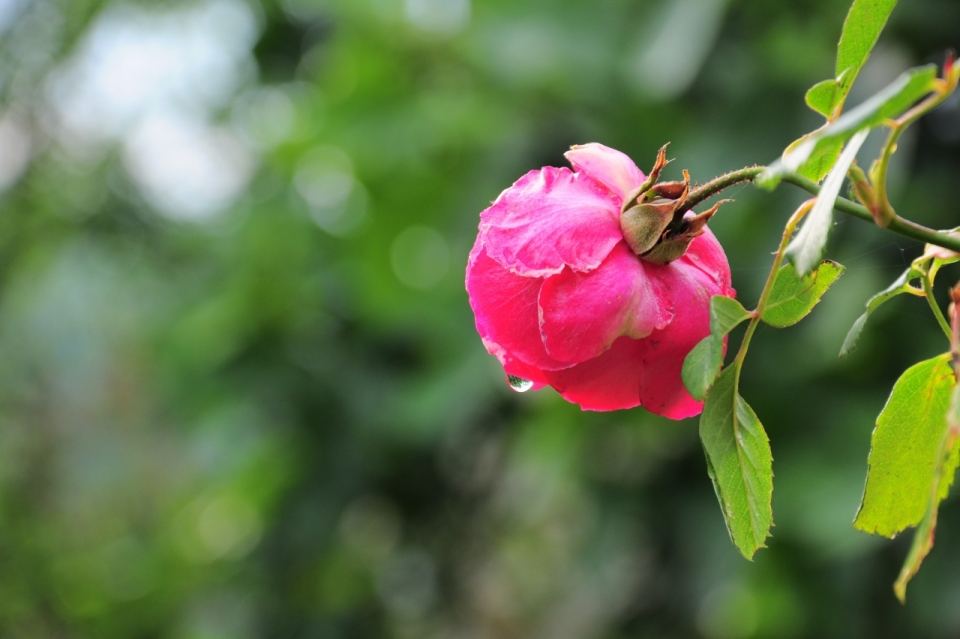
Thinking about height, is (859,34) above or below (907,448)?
above

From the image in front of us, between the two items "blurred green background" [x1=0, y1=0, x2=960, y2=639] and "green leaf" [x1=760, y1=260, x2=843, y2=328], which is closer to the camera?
"green leaf" [x1=760, y1=260, x2=843, y2=328]

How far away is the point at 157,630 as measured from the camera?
2035 millimetres

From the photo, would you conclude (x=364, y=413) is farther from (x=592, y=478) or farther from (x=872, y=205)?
(x=872, y=205)

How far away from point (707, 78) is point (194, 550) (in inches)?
63.4

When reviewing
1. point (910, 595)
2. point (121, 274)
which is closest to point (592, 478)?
point (910, 595)

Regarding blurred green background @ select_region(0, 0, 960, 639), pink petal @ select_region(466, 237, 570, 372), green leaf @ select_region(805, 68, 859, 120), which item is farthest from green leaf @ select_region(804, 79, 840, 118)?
blurred green background @ select_region(0, 0, 960, 639)

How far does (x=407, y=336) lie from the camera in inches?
65.2

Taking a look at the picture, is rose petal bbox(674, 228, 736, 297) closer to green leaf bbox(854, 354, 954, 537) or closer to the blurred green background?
green leaf bbox(854, 354, 954, 537)

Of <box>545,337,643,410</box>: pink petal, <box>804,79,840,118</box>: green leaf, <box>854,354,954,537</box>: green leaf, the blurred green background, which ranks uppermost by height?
<box>804,79,840,118</box>: green leaf

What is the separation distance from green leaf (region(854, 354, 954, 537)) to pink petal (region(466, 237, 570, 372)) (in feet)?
0.36

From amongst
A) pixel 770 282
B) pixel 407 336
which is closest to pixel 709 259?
pixel 770 282

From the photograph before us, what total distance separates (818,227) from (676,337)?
0.06 meters

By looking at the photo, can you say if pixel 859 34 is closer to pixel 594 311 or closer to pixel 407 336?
pixel 594 311

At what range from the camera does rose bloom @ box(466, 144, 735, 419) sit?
26 cm
